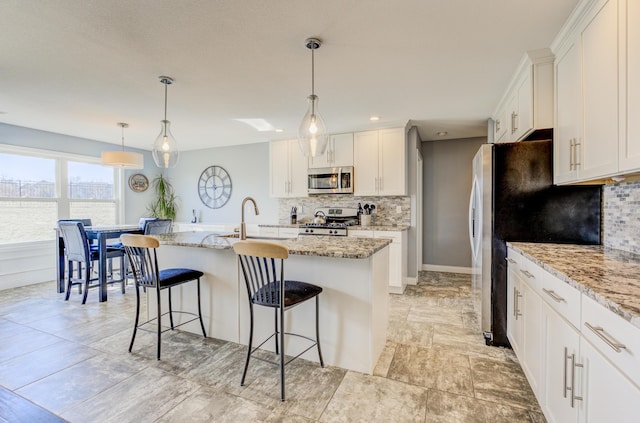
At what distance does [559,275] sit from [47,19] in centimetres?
325

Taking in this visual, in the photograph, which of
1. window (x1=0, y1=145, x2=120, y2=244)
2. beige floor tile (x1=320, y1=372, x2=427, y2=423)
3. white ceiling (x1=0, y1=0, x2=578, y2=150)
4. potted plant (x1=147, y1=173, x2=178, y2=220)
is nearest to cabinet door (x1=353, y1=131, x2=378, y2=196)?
white ceiling (x1=0, y1=0, x2=578, y2=150)

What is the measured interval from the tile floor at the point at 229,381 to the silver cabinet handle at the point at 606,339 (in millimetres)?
948

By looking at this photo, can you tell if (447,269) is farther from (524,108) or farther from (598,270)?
(598,270)

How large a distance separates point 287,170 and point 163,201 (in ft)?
10.1

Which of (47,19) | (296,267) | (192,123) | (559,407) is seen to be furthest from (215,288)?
(192,123)

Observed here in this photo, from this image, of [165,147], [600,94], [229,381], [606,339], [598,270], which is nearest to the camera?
[606,339]

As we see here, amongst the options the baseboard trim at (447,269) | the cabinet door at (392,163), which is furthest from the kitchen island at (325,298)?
the baseboard trim at (447,269)

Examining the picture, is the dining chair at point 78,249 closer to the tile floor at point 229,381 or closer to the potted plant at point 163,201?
the tile floor at point 229,381

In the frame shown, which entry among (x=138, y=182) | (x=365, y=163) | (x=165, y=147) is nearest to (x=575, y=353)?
(x=165, y=147)

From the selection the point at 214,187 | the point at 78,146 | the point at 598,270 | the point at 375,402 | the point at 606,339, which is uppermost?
the point at 78,146

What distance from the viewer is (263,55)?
241 cm

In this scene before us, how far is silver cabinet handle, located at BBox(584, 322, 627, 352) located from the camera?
0.94 meters

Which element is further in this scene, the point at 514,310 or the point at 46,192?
the point at 46,192

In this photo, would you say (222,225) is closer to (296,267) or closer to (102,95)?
(102,95)
